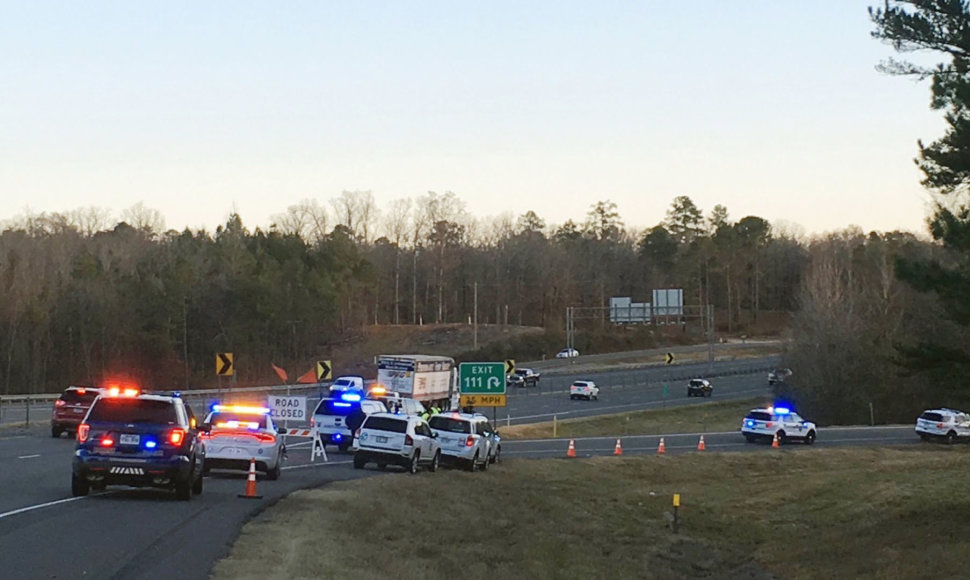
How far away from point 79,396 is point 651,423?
4214cm

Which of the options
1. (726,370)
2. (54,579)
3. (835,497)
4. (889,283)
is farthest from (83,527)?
(726,370)

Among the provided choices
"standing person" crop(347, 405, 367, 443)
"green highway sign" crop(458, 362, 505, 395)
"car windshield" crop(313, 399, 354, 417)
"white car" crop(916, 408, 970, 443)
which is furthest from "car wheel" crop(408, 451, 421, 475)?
"white car" crop(916, 408, 970, 443)

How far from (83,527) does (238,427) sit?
33.8ft

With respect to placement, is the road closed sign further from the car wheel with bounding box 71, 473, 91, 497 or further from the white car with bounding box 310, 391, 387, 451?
the car wheel with bounding box 71, 473, 91, 497

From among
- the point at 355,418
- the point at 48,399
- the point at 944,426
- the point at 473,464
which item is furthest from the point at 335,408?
the point at 48,399

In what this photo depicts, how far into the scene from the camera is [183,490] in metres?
21.0

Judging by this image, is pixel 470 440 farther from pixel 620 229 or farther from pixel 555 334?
pixel 620 229

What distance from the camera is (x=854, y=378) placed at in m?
80.6

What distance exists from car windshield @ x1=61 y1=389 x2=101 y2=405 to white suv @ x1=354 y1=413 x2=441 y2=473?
11.8 meters

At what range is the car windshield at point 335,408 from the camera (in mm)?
40781

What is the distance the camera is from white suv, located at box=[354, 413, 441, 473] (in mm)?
32906

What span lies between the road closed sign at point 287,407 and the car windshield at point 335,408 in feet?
1.78

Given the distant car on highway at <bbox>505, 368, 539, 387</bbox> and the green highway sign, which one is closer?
the green highway sign

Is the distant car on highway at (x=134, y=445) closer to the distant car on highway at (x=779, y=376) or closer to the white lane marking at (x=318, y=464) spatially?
the white lane marking at (x=318, y=464)
